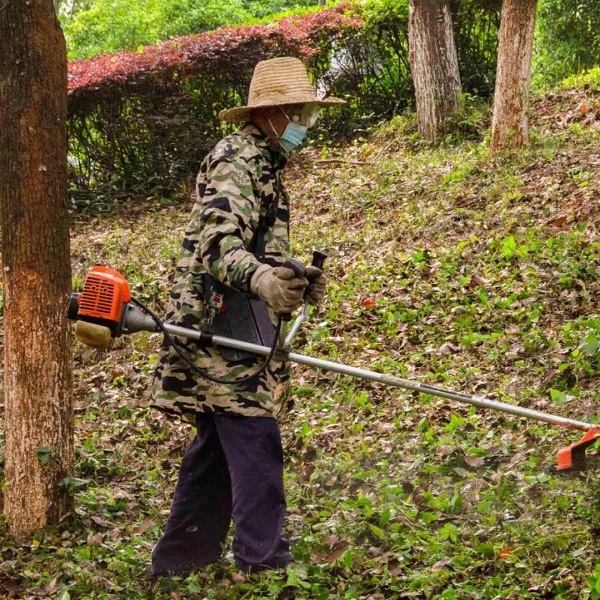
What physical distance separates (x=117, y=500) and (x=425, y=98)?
22.2 ft

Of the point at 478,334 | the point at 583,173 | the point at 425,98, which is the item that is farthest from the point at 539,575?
the point at 425,98

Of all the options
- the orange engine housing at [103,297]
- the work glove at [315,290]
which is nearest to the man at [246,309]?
the work glove at [315,290]

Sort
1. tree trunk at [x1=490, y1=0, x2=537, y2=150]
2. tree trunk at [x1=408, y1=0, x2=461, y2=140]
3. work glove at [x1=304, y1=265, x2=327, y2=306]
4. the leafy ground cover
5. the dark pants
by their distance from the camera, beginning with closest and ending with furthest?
work glove at [x1=304, y1=265, x2=327, y2=306], the dark pants, the leafy ground cover, tree trunk at [x1=490, y1=0, x2=537, y2=150], tree trunk at [x1=408, y1=0, x2=461, y2=140]

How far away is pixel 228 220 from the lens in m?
4.02

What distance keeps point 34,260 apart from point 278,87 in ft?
4.90

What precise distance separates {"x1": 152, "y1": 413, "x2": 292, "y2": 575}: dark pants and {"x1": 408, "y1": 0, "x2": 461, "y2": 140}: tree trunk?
7138mm

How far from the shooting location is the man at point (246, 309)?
4.13 metres

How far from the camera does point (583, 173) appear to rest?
8656 mm

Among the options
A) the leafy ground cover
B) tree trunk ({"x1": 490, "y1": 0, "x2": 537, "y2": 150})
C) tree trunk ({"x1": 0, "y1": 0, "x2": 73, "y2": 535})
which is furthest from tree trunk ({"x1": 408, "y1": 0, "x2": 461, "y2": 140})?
tree trunk ({"x1": 0, "y1": 0, "x2": 73, "y2": 535})

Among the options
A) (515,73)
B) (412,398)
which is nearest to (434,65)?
(515,73)

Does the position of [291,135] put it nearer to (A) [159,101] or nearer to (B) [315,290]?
(B) [315,290]

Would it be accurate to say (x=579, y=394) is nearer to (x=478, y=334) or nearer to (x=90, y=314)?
(x=478, y=334)

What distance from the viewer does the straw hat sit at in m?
4.26

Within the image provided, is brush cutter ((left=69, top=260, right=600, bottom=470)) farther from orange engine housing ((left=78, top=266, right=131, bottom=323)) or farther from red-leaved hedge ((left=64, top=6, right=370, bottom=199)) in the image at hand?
red-leaved hedge ((left=64, top=6, right=370, bottom=199))
